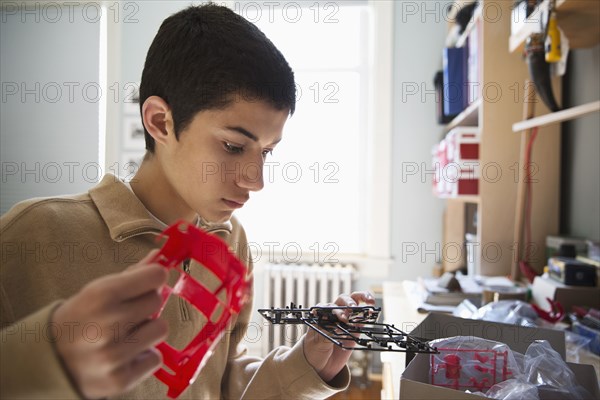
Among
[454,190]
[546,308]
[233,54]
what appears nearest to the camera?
[233,54]

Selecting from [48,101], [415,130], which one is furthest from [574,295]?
[48,101]

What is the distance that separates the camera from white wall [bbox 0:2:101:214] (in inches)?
111

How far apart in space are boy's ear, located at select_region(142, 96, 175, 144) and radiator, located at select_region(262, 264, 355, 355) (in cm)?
225

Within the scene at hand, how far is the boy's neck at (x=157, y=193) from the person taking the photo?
0.83 m

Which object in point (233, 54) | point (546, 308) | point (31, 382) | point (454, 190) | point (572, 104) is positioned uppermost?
point (572, 104)

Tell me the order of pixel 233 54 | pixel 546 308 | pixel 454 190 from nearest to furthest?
pixel 233 54 < pixel 546 308 < pixel 454 190

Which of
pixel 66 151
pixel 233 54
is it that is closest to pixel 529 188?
pixel 233 54

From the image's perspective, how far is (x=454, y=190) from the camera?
2127mm

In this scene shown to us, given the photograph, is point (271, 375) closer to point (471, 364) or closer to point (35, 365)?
point (471, 364)

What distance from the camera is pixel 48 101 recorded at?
294 cm

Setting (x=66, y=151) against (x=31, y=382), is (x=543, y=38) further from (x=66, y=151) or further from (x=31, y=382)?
(x=66, y=151)

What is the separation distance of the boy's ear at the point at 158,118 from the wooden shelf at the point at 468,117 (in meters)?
1.49

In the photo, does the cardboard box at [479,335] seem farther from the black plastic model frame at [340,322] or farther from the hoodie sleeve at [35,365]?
the hoodie sleeve at [35,365]

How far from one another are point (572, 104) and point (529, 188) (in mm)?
332
